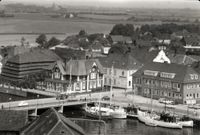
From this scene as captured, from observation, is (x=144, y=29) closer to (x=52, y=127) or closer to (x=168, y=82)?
(x=168, y=82)

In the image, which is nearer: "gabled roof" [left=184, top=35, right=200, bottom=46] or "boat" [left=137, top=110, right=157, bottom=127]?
"boat" [left=137, top=110, right=157, bottom=127]

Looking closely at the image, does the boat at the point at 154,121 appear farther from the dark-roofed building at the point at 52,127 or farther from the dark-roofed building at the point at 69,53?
the dark-roofed building at the point at 69,53

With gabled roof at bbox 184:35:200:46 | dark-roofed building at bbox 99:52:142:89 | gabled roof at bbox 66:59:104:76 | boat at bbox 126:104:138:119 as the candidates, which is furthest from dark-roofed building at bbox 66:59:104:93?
gabled roof at bbox 184:35:200:46

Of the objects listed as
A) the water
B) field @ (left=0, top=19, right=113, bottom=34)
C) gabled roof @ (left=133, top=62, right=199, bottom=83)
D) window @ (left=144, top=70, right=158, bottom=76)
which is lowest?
field @ (left=0, top=19, right=113, bottom=34)

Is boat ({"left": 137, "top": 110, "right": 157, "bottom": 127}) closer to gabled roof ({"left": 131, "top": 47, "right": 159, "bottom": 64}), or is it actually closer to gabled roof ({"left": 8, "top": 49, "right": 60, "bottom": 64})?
gabled roof ({"left": 131, "top": 47, "right": 159, "bottom": 64})

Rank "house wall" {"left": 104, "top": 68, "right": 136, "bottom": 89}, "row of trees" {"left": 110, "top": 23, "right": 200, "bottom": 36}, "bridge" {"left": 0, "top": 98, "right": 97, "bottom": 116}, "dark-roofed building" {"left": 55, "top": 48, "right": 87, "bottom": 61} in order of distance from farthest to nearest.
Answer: "row of trees" {"left": 110, "top": 23, "right": 200, "bottom": 36} < "dark-roofed building" {"left": 55, "top": 48, "right": 87, "bottom": 61} < "house wall" {"left": 104, "top": 68, "right": 136, "bottom": 89} < "bridge" {"left": 0, "top": 98, "right": 97, "bottom": 116}

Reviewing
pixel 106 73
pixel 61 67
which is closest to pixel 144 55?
pixel 106 73

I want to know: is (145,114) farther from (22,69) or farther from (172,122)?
(22,69)
